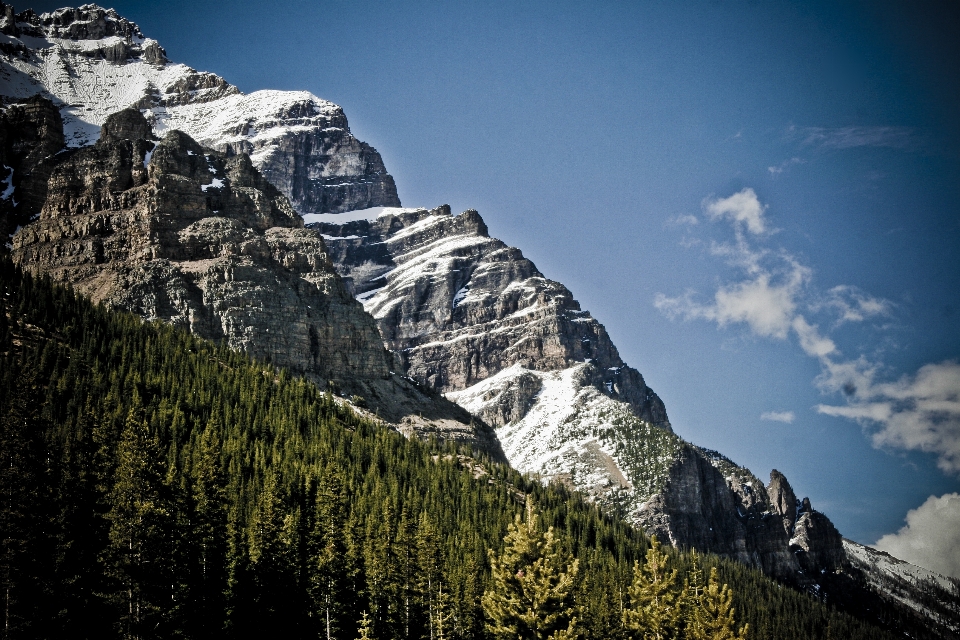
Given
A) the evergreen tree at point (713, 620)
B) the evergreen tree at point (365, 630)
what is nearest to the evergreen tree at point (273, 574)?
the evergreen tree at point (365, 630)

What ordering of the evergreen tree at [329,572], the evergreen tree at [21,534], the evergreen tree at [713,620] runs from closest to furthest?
the evergreen tree at [21,534] < the evergreen tree at [713,620] < the evergreen tree at [329,572]

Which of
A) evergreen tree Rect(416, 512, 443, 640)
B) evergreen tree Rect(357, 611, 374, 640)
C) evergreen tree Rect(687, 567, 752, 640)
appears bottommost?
evergreen tree Rect(357, 611, 374, 640)

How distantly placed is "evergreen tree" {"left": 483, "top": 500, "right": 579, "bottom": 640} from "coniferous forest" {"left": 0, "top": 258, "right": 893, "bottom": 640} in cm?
11

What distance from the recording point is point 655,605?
55719 millimetres

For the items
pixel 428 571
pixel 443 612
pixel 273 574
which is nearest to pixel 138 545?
pixel 273 574

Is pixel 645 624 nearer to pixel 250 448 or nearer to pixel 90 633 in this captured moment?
pixel 90 633

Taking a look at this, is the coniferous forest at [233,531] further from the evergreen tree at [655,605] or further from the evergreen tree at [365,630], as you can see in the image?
the evergreen tree at [365,630]

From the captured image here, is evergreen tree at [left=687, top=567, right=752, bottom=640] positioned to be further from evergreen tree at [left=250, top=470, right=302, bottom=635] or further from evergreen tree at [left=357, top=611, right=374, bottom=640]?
evergreen tree at [left=250, top=470, right=302, bottom=635]

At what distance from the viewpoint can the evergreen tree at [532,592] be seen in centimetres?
4438

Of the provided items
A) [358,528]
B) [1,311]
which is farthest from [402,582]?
[1,311]

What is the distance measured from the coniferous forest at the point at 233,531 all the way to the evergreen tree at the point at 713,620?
17 centimetres

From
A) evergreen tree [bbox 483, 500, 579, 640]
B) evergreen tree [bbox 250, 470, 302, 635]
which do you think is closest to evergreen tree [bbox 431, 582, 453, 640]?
evergreen tree [bbox 250, 470, 302, 635]

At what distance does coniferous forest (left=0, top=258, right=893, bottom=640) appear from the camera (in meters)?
53.2

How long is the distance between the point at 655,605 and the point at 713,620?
155 inches
